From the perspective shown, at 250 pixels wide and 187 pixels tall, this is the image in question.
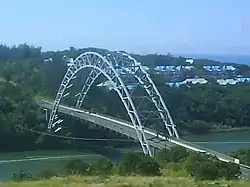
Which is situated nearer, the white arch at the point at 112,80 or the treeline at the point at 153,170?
the treeline at the point at 153,170

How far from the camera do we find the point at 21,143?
4672 centimetres

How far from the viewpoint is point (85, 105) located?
187ft

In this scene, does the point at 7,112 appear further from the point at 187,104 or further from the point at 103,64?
the point at 187,104

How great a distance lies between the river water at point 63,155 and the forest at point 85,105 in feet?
8.01

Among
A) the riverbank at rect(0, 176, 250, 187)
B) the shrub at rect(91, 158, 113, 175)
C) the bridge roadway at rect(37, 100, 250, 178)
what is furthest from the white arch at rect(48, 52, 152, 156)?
the riverbank at rect(0, 176, 250, 187)

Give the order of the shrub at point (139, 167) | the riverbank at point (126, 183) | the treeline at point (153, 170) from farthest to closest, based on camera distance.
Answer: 1. the shrub at point (139, 167)
2. the treeline at point (153, 170)
3. the riverbank at point (126, 183)

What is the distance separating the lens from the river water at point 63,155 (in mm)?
36219

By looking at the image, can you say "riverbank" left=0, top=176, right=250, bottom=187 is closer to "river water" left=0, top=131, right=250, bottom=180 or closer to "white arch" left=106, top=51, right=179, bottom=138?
"river water" left=0, top=131, right=250, bottom=180

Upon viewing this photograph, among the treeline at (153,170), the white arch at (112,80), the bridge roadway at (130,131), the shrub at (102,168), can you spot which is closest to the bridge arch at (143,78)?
the white arch at (112,80)

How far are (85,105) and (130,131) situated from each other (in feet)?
64.6

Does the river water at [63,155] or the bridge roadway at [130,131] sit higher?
the bridge roadway at [130,131]

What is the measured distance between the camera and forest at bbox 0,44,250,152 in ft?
156

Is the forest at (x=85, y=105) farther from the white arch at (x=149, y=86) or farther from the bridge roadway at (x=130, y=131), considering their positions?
the white arch at (x=149, y=86)

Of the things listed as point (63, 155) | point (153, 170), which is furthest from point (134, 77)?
point (153, 170)
